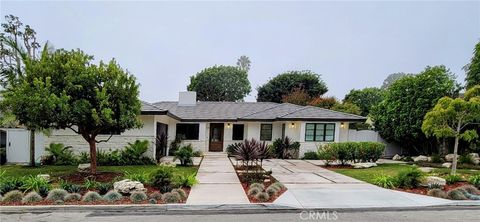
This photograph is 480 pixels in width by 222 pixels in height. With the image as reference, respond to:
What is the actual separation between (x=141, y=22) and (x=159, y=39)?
619 centimetres

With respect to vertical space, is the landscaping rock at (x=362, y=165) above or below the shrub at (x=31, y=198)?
below

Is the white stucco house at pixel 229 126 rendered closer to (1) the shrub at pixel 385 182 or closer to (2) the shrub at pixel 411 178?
(1) the shrub at pixel 385 182

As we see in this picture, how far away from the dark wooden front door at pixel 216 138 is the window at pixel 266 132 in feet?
9.59

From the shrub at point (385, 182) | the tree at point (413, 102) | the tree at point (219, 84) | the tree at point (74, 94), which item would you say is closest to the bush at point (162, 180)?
the tree at point (74, 94)

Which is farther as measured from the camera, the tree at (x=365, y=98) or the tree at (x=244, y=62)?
the tree at (x=244, y=62)

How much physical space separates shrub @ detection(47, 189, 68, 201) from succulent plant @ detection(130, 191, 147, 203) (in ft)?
5.36

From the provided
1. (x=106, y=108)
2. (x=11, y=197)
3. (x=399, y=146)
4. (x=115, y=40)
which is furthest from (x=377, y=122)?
(x=115, y=40)

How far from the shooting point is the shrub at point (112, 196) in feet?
22.2

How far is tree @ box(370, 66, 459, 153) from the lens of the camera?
15469mm

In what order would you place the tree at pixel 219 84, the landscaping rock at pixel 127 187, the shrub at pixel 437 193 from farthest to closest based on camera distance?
the tree at pixel 219 84 → the shrub at pixel 437 193 → the landscaping rock at pixel 127 187

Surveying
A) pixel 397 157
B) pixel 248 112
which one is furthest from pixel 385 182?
pixel 248 112

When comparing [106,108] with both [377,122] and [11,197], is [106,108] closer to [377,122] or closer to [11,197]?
[11,197]

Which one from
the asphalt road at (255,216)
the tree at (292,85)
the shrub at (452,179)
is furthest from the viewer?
the tree at (292,85)

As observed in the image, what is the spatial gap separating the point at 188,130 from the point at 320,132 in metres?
8.83
